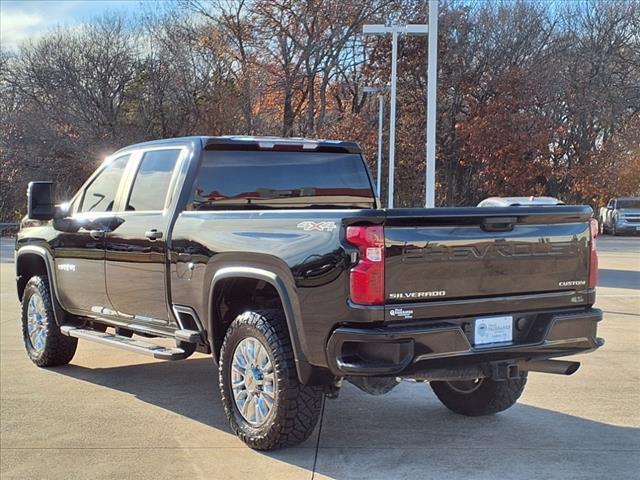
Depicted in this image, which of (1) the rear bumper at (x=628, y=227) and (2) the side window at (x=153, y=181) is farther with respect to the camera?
(1) the rear bumper at (x=628, y=227)

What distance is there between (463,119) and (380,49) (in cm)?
520

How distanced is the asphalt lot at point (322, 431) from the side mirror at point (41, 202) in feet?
4.88

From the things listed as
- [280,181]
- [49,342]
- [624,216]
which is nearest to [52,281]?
[49,342]

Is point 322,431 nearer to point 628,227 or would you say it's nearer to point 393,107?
point 393,107

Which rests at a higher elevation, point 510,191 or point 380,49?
point 380,49

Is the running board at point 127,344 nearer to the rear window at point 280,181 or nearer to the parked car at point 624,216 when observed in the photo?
the rear window at point 280,181

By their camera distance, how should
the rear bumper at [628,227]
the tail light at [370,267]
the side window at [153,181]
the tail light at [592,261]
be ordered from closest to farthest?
1. the tail light at [370,267]
2. the tail light at [592,261]
3. the side window at [153,181]
4. the rear bumper at [628,227]

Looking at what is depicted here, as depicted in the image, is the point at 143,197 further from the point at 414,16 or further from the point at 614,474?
the point at 414,16

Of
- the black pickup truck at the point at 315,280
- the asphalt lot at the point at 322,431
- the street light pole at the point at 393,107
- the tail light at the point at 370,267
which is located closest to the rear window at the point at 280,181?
the black pickup truck at the point at 315,280

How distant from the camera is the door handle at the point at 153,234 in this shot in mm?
5652

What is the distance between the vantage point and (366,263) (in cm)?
406

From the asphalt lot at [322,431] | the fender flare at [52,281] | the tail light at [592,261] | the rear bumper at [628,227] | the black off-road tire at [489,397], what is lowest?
the rear bumper at [628,227]

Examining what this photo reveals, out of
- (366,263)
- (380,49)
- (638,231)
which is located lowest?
(638,231)

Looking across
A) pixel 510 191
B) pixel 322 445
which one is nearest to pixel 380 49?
pixel 510 191
